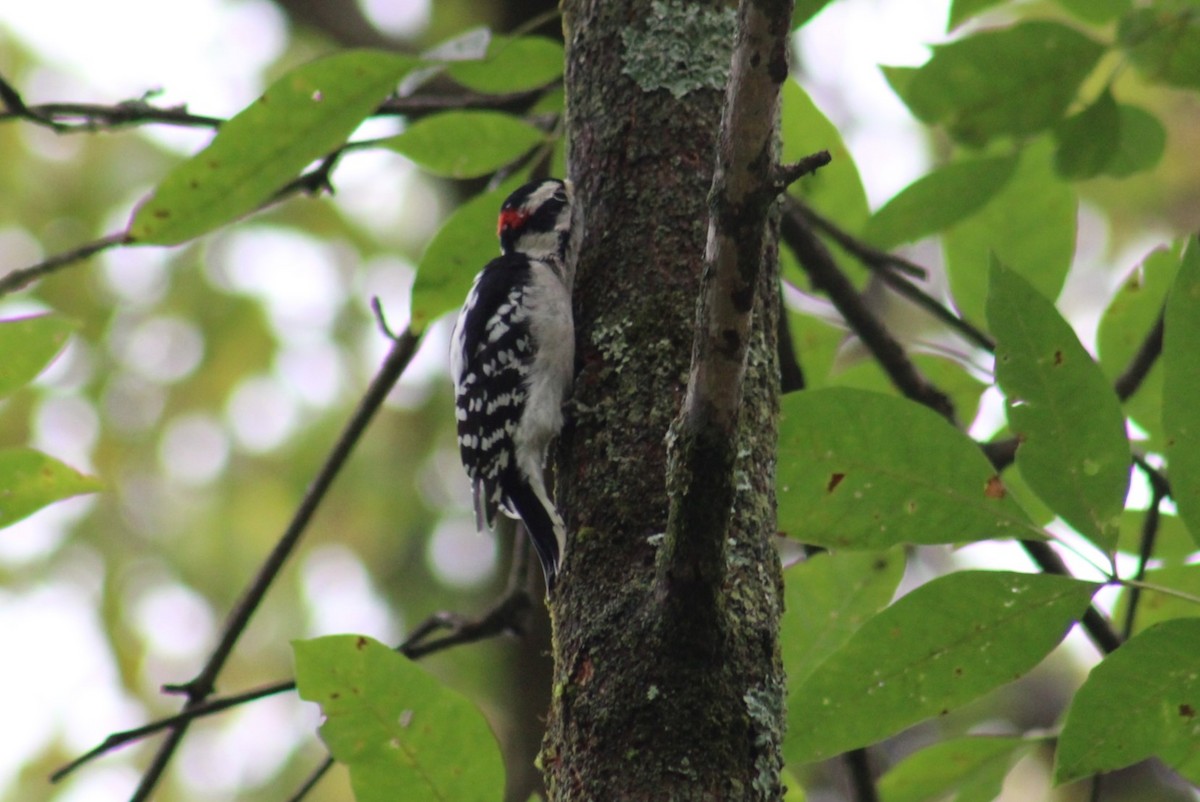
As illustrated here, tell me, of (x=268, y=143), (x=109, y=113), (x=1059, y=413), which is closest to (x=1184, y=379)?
(x=1059, y=413)

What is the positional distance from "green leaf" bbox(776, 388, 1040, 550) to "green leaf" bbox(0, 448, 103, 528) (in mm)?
1225

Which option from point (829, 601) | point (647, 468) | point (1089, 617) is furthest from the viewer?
point (1089, 617)

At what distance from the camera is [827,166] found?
2951mm

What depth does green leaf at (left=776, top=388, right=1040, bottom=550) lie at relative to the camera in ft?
5.75

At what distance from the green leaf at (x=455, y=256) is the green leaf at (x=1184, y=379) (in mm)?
1571

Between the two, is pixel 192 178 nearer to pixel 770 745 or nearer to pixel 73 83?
pixel 770 745

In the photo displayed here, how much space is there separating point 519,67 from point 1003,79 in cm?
104

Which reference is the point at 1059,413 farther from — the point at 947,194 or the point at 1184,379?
the point at 947,194

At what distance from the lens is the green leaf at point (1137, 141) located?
9.14 feet

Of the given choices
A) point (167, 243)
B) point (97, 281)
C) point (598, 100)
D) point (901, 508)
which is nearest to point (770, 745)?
point (901, 508)

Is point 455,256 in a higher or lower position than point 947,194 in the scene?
higher

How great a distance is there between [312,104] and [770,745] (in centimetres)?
144

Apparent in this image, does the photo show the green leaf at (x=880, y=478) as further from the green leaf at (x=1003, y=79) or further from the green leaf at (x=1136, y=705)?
the green leaf at (x=1003, y=79)

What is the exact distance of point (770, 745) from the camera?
1.72m
